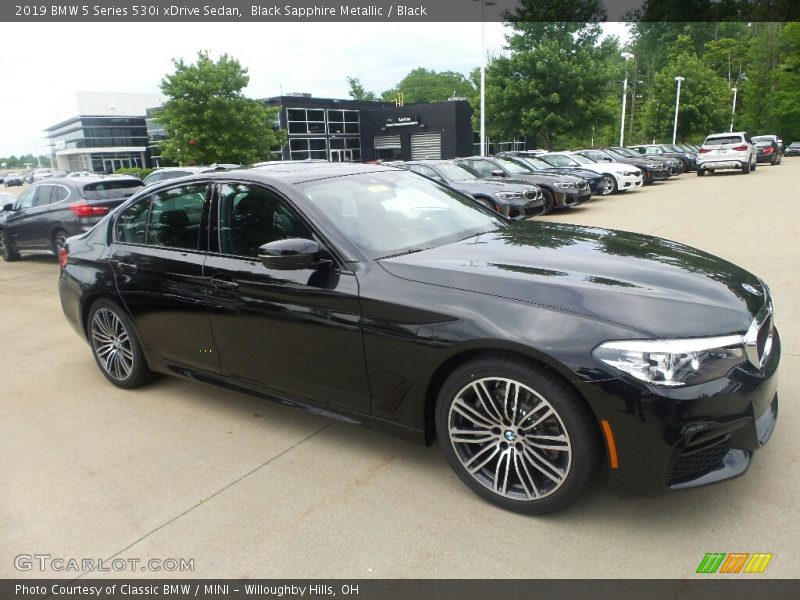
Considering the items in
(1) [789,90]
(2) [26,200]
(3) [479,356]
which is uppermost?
(1) [789,90]

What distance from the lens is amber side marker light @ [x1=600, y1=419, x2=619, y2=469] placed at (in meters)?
2.49

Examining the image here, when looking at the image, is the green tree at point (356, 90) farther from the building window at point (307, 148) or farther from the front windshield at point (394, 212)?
the front windshield at point (394, 212)

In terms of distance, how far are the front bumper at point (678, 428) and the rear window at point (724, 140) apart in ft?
95.9

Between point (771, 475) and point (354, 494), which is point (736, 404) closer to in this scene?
point (771, 475)

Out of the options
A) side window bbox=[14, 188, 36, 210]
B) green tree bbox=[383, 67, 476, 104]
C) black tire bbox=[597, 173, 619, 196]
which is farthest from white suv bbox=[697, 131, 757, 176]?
green tree bbox=[383, 67, 476, 104]

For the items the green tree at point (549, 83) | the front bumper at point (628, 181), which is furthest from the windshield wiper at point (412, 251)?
the green tree at point (549, 83)

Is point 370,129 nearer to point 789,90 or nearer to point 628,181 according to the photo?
point 628,181

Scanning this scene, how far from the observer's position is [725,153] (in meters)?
27.2

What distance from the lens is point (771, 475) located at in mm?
3020

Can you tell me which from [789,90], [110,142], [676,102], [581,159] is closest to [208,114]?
[581,159]

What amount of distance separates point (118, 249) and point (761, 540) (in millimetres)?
4330

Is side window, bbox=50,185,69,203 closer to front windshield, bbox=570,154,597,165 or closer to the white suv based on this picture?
front windshield, bbox=570,154,597,165

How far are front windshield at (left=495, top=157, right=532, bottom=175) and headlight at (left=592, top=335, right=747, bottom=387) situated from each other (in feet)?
46.4

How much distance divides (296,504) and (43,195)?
11065 mm
